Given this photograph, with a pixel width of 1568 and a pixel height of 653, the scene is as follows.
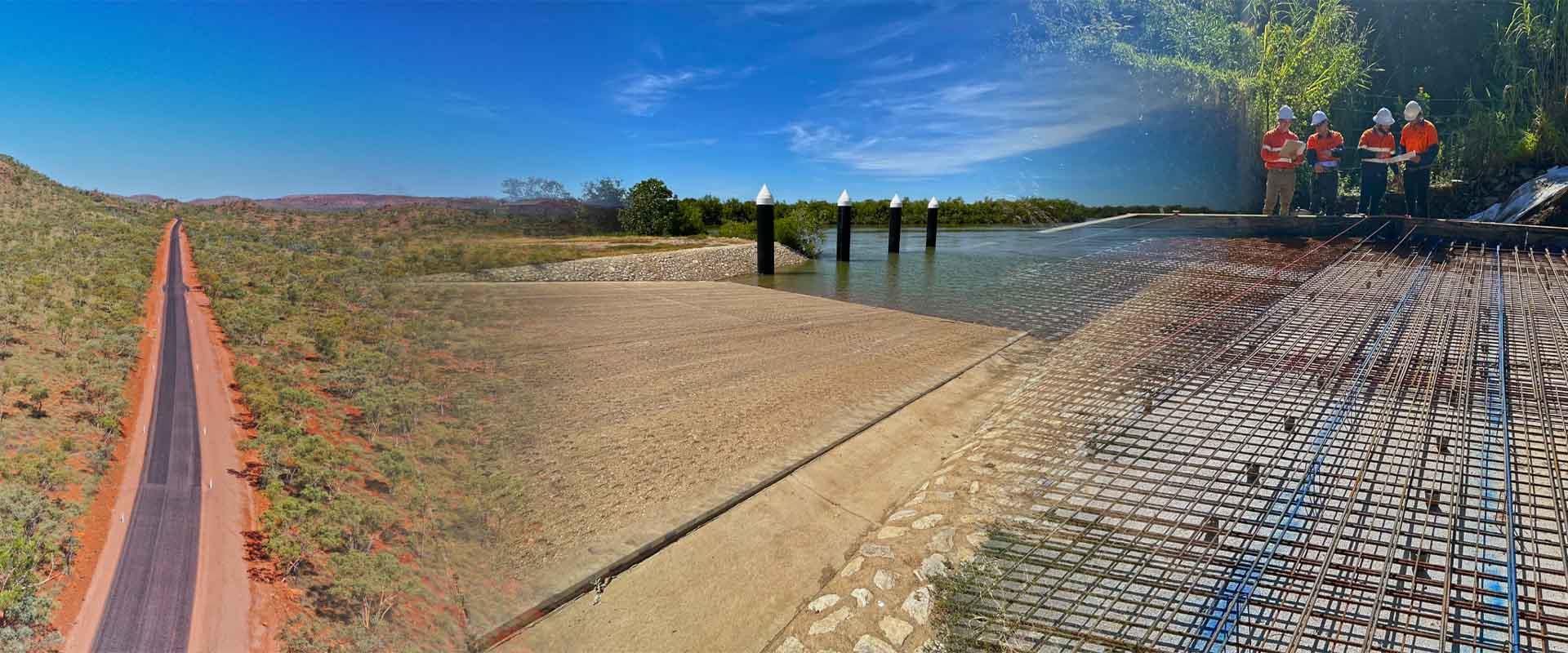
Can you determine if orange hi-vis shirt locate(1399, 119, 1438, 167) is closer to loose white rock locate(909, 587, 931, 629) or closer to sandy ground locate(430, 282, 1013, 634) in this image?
sandy ground locate(430, 282, 1013, 634)

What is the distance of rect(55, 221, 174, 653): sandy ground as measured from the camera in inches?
369

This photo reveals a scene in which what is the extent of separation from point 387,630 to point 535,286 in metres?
4.11

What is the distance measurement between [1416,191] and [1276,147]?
2.84 meters

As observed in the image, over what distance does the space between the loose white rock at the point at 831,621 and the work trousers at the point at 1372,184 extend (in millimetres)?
14559

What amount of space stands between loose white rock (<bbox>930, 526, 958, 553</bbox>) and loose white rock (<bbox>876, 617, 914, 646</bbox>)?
398 millimetres

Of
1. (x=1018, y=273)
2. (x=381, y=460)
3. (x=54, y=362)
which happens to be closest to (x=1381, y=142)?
(x=1018, y=273)

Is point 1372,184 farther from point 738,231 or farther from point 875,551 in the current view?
point 875,551

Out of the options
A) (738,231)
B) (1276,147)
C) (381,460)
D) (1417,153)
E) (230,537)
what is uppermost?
(1276,147)

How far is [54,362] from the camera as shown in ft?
64.7

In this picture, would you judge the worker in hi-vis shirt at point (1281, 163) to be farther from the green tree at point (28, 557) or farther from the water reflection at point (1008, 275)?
the green tree at point (28, 557)

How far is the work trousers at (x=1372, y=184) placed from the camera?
37.8ft

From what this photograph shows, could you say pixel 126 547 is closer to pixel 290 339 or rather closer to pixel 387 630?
pixel 290 339

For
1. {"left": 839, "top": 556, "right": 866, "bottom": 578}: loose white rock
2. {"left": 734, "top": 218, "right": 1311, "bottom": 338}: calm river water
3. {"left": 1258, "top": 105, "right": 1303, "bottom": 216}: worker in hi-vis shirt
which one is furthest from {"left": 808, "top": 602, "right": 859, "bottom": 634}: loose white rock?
{"left": 1258, "top": 105, "right": 1303, "bottom": 216}: worker in hi-vis shirt

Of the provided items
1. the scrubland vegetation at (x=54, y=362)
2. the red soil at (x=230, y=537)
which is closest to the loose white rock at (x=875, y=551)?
the red soil at (x=230, y=537)
